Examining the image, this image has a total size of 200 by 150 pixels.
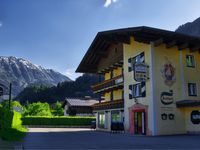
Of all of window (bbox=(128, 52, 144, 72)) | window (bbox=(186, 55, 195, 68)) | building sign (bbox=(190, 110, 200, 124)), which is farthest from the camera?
window (bbox=(186, 55, 195, 68))

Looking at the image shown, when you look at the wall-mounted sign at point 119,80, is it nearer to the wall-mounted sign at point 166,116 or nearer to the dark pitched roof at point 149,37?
the dark pitched roof at point 149,37

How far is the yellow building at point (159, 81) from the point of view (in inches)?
935

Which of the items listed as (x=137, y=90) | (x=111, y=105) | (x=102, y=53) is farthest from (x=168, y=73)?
(x=102, y=53)

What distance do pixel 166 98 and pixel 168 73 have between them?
85.0 inches

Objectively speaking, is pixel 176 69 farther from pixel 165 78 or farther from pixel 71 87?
pixel 71 87

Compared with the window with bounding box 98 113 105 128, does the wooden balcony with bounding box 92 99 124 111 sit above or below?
above

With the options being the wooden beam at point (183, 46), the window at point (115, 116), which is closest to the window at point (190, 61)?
the wooden beam at point (183, 46)

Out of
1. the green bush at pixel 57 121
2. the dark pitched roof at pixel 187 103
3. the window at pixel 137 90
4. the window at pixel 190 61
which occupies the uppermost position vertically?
the window at pixel 190 61

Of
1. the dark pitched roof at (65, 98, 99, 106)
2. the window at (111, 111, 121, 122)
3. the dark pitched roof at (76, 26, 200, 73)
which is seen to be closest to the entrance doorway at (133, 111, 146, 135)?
the window at (111, 111, 121, 122)

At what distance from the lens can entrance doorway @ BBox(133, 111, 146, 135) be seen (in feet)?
80.9

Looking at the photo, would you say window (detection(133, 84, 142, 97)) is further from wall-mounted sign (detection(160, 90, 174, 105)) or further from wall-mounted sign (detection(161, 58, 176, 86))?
wall-mounted sign (detection(161, 58, 176, 86))

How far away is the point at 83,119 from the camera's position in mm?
48375

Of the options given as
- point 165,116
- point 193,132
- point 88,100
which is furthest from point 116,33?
point 88,100

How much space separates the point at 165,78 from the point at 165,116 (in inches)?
123
